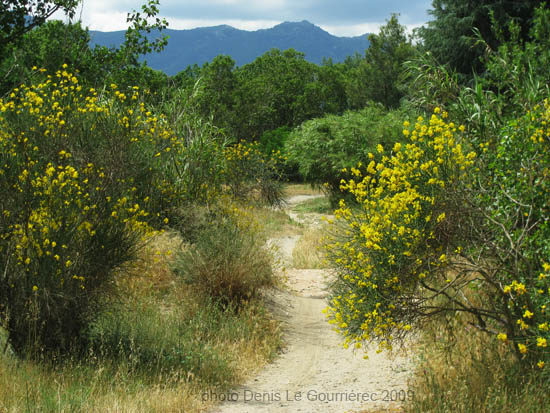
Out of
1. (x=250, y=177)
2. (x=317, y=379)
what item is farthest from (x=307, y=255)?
(x=250, y=177)

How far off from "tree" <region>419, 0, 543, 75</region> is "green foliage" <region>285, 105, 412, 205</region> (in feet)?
10.8

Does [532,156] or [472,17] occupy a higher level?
[472,17]

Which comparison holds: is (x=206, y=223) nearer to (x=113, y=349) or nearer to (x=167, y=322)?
(x=167, y=322)

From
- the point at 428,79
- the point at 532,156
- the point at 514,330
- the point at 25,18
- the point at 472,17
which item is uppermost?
the point at 472,17

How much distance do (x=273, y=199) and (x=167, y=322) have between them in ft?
45.7

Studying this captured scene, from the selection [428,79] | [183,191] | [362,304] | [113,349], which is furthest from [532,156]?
[183,191]

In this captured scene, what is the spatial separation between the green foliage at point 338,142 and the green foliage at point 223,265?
10222 millimetres

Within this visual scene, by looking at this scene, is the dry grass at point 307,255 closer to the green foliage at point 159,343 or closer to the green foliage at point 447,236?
the green foliage at point 159,343

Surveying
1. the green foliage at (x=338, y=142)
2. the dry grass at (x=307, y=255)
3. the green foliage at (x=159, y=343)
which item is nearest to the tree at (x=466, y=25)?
the green foliage at (x=338, y=142)

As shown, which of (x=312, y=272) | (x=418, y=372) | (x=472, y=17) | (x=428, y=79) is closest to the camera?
(x=418, y=372)

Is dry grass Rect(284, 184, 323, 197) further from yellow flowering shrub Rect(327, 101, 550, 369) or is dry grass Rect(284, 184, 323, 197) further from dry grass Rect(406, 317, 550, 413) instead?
yellow flowering shrub Rect(327, 101, 550, 369)

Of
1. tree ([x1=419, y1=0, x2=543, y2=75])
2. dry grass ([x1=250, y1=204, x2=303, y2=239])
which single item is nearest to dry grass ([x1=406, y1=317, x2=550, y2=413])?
dry grass ([x1=250, y1=204, x2=303, y2=239])

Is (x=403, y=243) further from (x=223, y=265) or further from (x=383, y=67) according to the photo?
(x=383, y=67)

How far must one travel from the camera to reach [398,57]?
111ft
